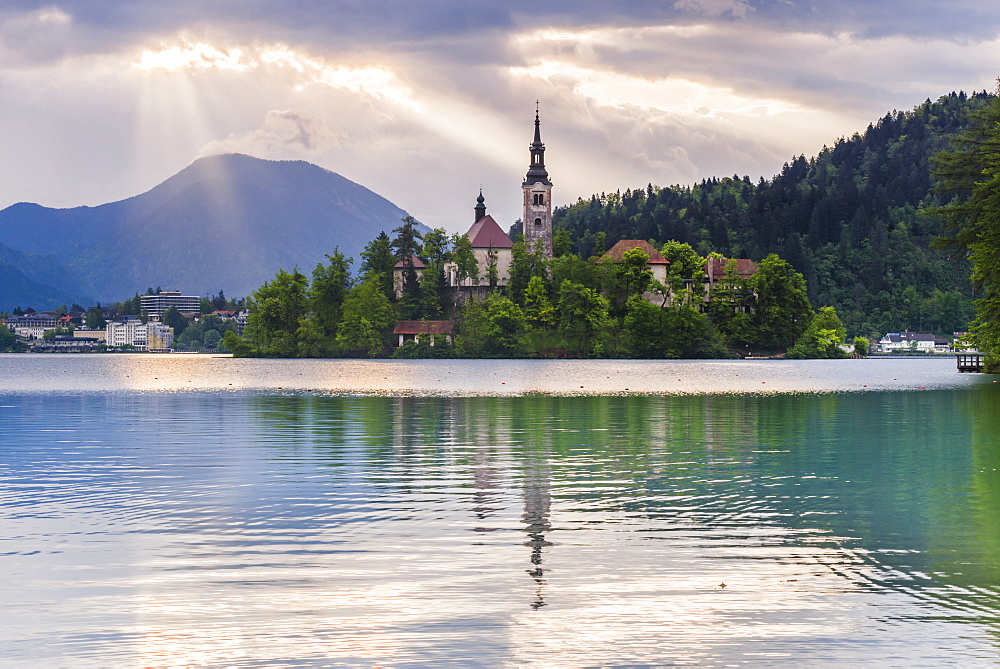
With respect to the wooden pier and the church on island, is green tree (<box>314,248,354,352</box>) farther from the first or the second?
the wooden pier

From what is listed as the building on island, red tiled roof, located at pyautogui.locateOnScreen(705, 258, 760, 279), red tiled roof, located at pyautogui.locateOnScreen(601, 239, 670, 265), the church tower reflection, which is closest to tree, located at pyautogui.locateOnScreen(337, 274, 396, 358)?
the building on island

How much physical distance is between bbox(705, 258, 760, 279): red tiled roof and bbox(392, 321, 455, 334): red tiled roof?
148 ft

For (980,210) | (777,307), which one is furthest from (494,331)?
(980,210)

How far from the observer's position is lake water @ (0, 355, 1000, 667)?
11.0 meters

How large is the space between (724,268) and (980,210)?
106100 mm

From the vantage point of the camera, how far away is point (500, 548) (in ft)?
52.0

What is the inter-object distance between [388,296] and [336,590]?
176m

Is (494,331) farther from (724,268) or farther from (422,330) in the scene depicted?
(724,268)

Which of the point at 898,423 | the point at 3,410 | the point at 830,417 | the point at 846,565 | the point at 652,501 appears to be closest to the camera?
the point at 846,565

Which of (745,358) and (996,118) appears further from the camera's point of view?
(745,358)

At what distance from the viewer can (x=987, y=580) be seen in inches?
547

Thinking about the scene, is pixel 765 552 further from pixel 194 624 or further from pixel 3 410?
pixel 3 410

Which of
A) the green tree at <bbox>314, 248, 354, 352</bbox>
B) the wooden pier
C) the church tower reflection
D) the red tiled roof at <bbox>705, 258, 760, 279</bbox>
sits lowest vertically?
the church tower reflection

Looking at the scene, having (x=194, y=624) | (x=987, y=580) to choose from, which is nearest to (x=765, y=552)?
(x=987, y=580)
